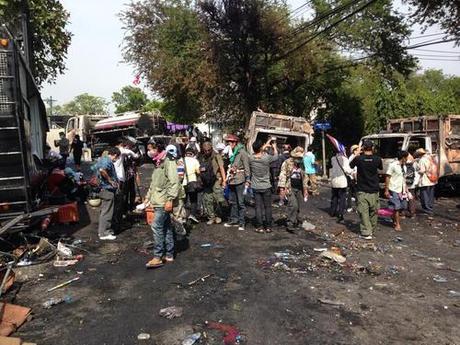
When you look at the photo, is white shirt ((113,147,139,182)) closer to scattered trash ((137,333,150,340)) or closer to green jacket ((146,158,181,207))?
green jacket ((146,158,181,207))

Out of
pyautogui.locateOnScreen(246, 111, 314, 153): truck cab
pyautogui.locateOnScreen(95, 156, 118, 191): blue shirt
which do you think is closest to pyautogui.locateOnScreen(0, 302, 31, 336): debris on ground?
pyautogui.locateOnScreen(95, 156, 118, 191): blue shirt

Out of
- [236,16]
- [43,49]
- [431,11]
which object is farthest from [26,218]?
[236,16]

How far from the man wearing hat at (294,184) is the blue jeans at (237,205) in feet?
3.05

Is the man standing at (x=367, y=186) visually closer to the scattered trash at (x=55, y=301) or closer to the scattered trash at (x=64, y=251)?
the scattered trash at (x=64, y=251)

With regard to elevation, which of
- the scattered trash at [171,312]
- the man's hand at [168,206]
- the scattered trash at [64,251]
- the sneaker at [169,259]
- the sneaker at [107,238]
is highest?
the man's hand at [168,206]

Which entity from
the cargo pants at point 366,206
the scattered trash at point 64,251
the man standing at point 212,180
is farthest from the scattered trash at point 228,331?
the man standing at point 212,180

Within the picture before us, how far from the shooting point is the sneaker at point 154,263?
22.9 feet

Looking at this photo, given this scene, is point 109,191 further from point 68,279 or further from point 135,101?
point 135,101

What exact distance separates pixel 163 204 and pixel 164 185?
0.98 feet

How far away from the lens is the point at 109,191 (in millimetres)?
8719

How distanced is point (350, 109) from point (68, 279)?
76.2 ft

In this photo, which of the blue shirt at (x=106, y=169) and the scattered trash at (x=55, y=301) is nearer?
the scattered trash at (x=55, y=301)

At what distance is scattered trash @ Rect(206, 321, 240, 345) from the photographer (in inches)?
Answer: 184

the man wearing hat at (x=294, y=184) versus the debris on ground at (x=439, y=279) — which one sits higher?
the man wearing hat at (x=294, y=184)
